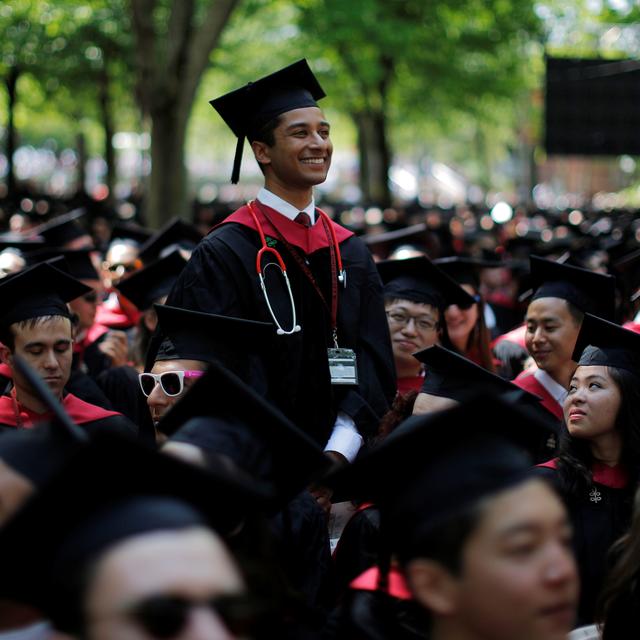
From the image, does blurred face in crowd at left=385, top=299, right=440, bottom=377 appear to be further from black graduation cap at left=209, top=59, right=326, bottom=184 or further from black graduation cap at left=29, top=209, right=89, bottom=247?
black graduation cap at left=29, top=209, right=89, bottom=247

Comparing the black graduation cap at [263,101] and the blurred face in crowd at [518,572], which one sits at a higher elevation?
the black graduation cap at [263,101]

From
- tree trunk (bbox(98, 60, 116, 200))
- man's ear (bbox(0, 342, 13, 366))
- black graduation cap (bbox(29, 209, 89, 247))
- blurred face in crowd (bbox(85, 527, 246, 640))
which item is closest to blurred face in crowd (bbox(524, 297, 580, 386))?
man's ear (bbox(0, 342, 13, 366))

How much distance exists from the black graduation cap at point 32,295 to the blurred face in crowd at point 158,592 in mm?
3097

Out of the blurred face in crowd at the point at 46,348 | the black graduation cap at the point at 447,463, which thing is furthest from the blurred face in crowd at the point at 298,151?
the black graduation cap at the point at 447,463

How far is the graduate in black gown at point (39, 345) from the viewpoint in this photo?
4.82m

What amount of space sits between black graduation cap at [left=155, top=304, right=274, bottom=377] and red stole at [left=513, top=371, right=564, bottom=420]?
1904mm

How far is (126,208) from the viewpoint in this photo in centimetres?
2572

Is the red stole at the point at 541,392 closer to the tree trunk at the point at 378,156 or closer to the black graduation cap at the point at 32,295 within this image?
the black graduation cap at the point at 32,295

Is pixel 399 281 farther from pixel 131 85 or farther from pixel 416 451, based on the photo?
pixel 131 85

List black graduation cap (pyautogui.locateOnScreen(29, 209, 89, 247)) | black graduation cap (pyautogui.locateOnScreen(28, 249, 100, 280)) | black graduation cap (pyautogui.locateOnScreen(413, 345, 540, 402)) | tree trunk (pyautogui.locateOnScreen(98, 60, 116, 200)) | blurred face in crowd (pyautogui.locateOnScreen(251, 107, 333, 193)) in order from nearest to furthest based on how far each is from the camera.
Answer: black graduation cap (pyautogui.locateOnScreen(413, 345, 540, 402)), blurred face in crowd (pyautogui.locateOnScreen(251, 107, 333, 193)), black graduation cap (pyautogui.locateOnScreen(28, 249, 100, 280)), black graduation cap (pyautogui.locateOnScreen(29, 209, 89, 247)), tree trunk (pyautogui.locateOnScreen(98, 60, 116, 200))

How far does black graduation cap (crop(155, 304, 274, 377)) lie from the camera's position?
13.6 ft

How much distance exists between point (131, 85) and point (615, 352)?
73.6 ft

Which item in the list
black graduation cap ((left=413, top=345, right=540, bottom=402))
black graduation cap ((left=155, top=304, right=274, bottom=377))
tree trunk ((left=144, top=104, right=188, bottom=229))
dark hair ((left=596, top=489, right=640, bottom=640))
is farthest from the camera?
tree trunk ((left=144, top=104, right=188, bottom=229))

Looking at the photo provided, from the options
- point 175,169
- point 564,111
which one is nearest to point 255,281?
point 175,169
